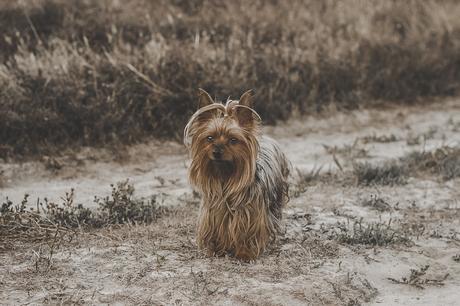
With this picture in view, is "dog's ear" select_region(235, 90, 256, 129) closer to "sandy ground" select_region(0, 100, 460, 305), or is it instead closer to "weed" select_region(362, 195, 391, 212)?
"sandy ground" select_region(0, 100, 460, 305)

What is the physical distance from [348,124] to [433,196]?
3031 millimetres

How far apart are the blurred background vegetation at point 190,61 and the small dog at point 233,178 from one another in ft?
11.9

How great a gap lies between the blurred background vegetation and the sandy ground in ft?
2.03

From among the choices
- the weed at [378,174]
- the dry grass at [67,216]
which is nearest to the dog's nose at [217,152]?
the dry grass at [67,216]

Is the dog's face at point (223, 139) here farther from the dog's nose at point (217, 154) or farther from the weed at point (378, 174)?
the weed at point (378, 174)

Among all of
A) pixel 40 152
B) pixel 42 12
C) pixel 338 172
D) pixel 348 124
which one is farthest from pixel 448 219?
pixel 42 12

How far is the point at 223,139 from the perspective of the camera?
16.4 ft

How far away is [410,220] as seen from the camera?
684 cm

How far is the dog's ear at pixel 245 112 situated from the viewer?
5.09 m

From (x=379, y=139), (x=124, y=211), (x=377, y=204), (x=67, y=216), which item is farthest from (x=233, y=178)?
(x=379, y=139)

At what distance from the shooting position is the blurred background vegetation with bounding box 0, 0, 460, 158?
885 cm

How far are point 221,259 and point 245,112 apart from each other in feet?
4.23

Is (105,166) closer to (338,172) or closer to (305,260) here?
(338,172)

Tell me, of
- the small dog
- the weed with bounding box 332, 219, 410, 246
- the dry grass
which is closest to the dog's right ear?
the small dog
